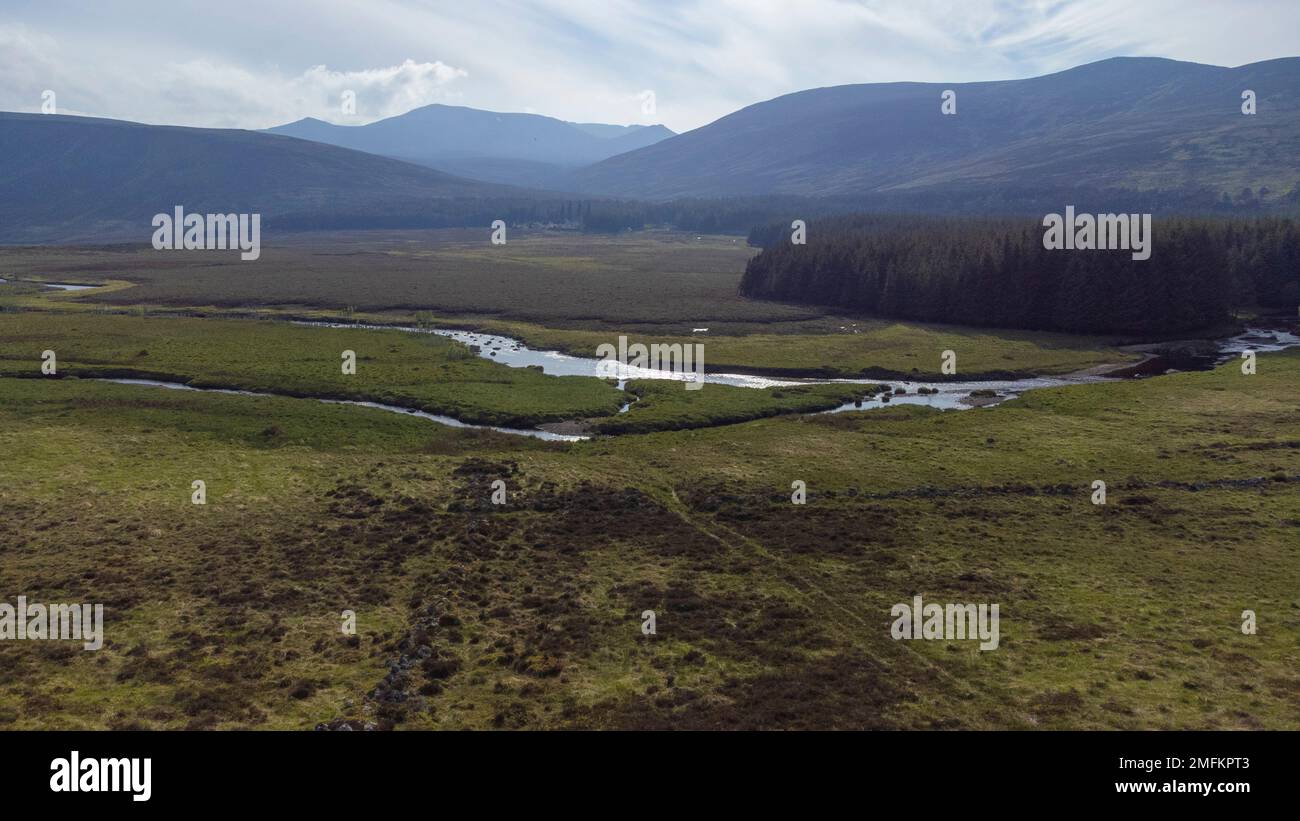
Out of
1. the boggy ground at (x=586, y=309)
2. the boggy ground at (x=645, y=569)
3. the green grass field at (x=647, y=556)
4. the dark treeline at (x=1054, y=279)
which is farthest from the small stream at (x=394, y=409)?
the dark treeline at (x=1054, y=279)

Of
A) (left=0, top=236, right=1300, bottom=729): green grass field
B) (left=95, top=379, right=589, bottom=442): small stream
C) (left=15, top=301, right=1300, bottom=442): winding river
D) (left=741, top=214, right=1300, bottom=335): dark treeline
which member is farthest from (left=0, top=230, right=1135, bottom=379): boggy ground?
(left=95, top=379, right=589, bottom=442): small stream

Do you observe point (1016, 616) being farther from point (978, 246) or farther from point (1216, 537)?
point (978, 246)

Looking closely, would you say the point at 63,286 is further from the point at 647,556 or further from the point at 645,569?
the point at 645,569

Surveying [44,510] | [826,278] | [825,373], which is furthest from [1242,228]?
[44,510]

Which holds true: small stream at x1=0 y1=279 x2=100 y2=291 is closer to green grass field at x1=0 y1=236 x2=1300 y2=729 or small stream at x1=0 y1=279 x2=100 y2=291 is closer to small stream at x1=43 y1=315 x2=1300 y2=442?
small stream at x1=43 y1=315 x2=1300 y2=442

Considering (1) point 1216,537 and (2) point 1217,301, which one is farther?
(2) point 1217,301

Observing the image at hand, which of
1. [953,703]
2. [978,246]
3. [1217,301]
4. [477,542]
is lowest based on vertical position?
[953,703]
